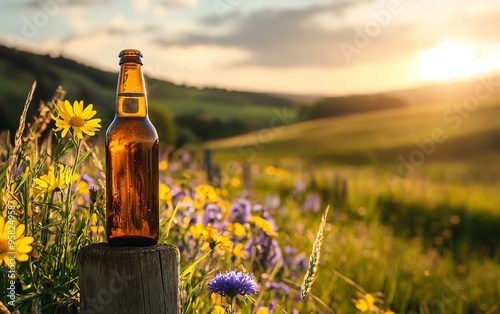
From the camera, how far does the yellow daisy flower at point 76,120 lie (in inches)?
102

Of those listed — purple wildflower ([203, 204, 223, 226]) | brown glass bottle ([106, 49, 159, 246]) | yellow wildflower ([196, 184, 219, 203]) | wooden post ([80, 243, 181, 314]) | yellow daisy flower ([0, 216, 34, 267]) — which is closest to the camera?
yellow daisy flower ([0, 216, 34, 267])

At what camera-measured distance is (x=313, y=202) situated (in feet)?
25.6

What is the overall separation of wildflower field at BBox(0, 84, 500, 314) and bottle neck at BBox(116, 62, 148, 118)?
0.17 meters

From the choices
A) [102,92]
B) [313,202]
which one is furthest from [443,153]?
[313,202]

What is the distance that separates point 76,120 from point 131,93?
0.89 ft

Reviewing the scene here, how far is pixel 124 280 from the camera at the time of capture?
2344 mm

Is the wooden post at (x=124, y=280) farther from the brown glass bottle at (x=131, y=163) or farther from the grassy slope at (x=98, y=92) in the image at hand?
the grassy slope at (x=98, y=92)

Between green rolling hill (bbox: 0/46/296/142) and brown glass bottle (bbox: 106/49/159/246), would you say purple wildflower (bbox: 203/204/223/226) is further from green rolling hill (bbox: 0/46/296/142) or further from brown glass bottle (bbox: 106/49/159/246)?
green rolling hill (bbox: 0/46/296/142)

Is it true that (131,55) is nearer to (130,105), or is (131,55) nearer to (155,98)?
(130,105)

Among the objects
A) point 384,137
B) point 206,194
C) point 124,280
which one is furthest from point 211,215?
point 384,137

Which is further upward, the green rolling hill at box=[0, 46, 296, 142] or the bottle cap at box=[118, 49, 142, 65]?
the green rolling hill at box=[0, 46, 296, 142]

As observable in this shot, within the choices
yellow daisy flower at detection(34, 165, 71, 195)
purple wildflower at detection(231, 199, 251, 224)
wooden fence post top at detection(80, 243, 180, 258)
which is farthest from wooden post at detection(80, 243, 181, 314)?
purple wildflower at detection(231, 199, 251, 224)

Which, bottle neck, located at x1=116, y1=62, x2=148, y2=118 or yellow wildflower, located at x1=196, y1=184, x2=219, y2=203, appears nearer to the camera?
bottle neck, located at x1=116, y1=62, x2=148, y2=118

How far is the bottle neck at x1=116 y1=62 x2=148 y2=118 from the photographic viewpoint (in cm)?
250
